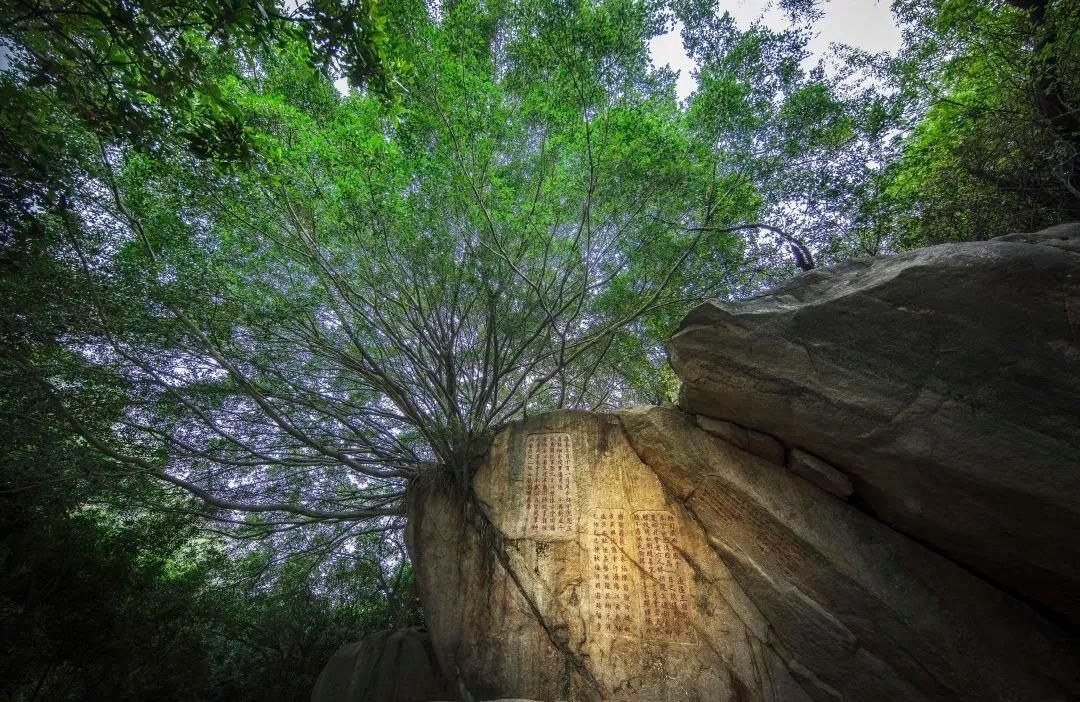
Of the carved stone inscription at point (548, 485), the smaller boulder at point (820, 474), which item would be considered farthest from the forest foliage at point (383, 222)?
the smaller boulder at point (820, 474)

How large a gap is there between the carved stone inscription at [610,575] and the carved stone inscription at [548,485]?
31 centimetres

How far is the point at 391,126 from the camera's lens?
16.5 feet

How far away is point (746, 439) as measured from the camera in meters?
3.90

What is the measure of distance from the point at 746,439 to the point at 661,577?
1.62 m

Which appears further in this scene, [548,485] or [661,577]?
[548,485]

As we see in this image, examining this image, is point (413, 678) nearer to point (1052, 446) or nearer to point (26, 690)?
point (26, 690)

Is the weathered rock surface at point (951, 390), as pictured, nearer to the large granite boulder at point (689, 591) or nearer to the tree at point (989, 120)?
the large granite boulder at point (689, 591)

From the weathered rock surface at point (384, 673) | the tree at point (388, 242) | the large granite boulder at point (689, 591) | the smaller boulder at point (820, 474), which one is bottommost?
the weathered rock surface at point (384, 673)

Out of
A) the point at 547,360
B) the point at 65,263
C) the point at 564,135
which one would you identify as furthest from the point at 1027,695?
the point at 65,263

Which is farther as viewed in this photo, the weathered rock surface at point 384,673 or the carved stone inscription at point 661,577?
the weathered rock surface at point 384,673

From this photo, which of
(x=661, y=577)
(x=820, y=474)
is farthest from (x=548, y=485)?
(x=820, y=474)

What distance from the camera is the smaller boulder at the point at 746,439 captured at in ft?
12.3

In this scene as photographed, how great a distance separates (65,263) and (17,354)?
1.03 m

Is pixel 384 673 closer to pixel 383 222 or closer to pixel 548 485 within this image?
pixel 548 485
